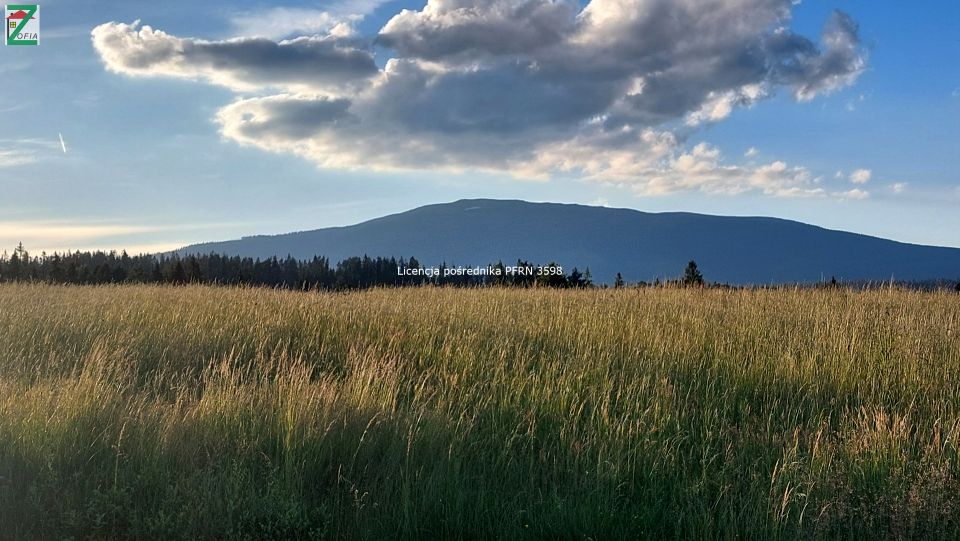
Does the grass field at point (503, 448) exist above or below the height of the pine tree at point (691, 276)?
below

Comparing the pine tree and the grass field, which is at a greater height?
the pine tree

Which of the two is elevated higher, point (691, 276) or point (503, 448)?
point (691, 276)

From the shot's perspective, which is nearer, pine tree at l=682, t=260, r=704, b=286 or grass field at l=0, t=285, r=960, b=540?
grass field at l=0, t=285, r=960, b=540

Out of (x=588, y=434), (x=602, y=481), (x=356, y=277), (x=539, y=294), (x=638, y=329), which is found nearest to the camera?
(x=602, y=481)

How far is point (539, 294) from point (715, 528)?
13.1m

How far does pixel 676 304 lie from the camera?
13.9 m

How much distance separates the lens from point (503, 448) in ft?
18.1

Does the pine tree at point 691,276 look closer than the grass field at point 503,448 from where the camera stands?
No

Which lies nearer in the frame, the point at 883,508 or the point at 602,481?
the point at 883,508

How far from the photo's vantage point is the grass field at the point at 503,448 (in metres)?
4.49

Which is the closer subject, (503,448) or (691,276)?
(503,448)

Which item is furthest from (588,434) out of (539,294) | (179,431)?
(539,294)

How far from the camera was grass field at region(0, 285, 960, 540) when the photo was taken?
14.7 ft

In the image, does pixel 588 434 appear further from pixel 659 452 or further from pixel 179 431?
pixel 179 431
